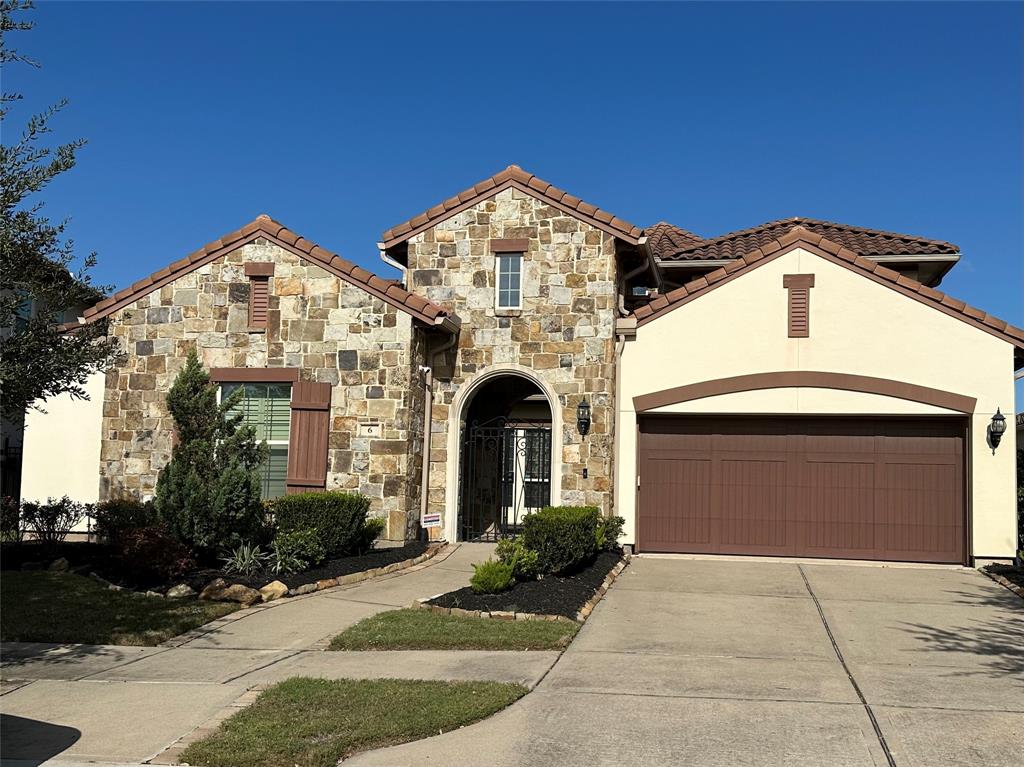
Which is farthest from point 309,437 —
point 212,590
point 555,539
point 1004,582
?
point 1004,582

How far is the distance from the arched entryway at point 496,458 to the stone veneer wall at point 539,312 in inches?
17.2

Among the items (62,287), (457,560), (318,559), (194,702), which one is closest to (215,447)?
(318,559)

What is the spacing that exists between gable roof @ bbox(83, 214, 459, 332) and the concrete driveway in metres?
5.77

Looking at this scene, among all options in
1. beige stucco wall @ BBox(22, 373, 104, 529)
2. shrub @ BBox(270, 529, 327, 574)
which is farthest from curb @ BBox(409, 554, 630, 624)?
beige stucco wall @ BBox(22, 373, 104, 529)

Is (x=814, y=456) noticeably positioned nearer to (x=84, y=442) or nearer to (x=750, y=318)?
(x=750, y=318)

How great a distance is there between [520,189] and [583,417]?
4.26 meters

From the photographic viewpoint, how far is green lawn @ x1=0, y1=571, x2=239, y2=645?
9.57 meters

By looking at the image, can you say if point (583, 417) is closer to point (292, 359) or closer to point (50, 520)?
point (292, 359)

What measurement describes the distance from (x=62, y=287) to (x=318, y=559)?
5030 millimetres

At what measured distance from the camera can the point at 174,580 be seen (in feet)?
38.8

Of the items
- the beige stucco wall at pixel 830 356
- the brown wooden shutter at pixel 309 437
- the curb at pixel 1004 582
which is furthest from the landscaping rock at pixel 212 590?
the curb at pixel 1004 582

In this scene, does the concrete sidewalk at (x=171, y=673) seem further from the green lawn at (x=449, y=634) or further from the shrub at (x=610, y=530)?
the shrub at (x=610, y=530)

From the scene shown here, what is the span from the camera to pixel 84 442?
17453mm

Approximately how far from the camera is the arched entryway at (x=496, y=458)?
17344 millimetres
